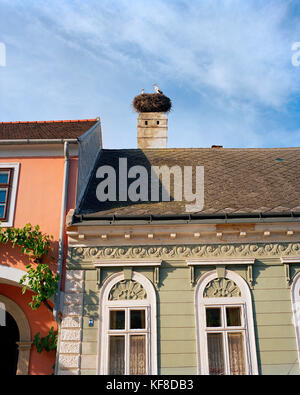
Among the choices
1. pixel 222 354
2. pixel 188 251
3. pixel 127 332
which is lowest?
pixel 222 354

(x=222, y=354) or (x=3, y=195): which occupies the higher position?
(x=3, y=195)

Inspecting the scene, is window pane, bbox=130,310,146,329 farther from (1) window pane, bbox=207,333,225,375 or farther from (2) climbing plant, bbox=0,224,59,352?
(2) climbing plant, bbox=0,224,59,352

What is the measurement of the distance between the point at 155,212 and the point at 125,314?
7.42 feet

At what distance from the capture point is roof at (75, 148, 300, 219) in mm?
8836

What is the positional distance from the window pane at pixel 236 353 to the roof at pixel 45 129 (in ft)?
19.1

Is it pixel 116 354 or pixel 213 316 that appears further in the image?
pixel 213 316

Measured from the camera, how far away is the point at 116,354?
25.3 ft

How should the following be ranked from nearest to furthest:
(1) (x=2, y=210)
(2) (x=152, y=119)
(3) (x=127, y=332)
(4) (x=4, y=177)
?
1. (3) (x=127, y=332)
2. (1) (x=2, y=210)
3. (4) (x=4, y=177)
4. (2) (x=152, y=119)

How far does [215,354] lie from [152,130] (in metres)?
9.12

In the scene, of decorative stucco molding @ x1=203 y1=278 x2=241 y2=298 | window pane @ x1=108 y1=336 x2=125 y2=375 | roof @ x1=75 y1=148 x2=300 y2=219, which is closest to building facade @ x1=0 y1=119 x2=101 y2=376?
roof @ x1=75 y1=148 x2=300 y2=219


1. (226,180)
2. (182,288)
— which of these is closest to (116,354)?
(182,288)

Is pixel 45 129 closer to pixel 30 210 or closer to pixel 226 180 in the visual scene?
pixel 30 210

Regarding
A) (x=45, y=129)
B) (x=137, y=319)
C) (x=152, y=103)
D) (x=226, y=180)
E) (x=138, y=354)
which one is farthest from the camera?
(x=152, y=103)

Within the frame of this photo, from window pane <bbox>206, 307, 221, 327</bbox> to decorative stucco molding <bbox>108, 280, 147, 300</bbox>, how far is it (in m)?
1.33
